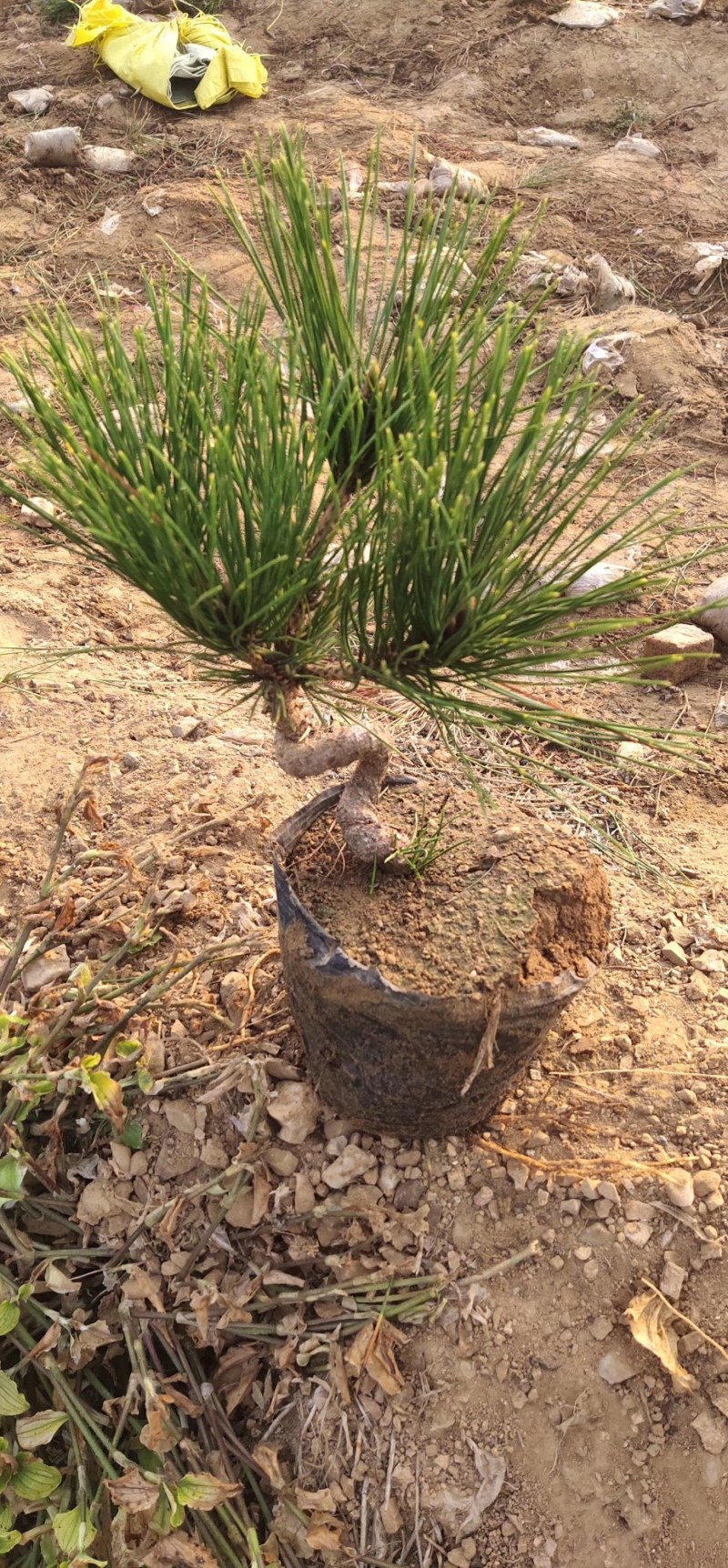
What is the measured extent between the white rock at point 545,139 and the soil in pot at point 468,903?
3.97 m

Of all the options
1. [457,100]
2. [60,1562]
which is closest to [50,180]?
[457,100]

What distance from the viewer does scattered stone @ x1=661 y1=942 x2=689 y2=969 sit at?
1.75 m

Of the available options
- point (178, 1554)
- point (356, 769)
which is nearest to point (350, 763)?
point (356, 769)

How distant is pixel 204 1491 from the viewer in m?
1.37

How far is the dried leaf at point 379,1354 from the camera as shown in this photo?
140 cm

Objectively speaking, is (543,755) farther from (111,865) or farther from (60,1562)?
(60,1562)

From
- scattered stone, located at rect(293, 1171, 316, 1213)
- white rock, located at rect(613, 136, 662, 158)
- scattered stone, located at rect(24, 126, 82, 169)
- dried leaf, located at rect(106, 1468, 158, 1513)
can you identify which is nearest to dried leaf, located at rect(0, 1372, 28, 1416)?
dried leaf, located at rect(106, 1468, 158, 1513)

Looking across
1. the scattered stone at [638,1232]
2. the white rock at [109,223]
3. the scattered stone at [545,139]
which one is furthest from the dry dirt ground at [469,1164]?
the scattered stone at [545,139]

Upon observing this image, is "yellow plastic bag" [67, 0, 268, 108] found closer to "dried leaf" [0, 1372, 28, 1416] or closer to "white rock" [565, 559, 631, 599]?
"white rock" [565, 559, 631, 599]

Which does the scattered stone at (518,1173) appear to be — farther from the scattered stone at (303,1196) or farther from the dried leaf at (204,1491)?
the dried leaf at (204,1491)

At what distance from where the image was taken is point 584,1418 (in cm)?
139

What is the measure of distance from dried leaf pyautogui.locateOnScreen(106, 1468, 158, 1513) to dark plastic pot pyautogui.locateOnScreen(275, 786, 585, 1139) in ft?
1.58

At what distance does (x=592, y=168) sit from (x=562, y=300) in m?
0.99

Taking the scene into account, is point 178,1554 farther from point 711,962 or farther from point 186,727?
point 186,727
